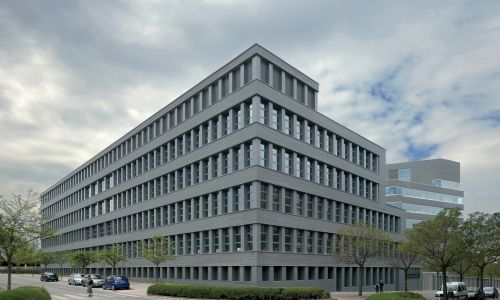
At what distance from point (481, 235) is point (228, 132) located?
77.6 feet

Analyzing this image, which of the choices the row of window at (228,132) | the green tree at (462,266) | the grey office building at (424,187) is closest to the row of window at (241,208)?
the row of window at (228,132)

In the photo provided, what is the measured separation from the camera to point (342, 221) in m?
58.6

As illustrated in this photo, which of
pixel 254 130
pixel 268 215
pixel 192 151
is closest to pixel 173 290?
pixel 268 215

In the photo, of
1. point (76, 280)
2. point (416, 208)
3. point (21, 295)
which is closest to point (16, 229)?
point (21, 295)

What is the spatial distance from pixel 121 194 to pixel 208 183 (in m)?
30.1

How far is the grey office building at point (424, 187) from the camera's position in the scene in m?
105

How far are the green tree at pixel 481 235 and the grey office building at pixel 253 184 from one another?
1487cm

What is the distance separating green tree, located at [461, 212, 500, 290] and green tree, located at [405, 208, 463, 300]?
111 cm

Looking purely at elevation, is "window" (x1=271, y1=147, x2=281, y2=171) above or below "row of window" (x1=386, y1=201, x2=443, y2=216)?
above

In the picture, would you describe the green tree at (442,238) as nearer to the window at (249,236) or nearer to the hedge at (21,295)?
the window at (249,236)

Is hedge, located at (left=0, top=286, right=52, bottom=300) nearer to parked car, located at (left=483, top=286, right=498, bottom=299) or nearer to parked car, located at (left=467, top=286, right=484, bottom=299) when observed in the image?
parked car, located at (left=467, top=286, right=484, bottom=299)

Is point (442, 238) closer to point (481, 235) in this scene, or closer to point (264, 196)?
point (481, 235)

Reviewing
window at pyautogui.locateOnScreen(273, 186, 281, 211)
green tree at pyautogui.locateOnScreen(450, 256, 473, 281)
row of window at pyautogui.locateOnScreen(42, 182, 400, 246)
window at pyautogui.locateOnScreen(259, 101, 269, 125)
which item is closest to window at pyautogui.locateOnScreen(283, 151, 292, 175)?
row of window at pyautogui.locateOnScreen(42, 182, 400, 246)

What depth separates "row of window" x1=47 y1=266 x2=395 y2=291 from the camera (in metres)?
45.1
